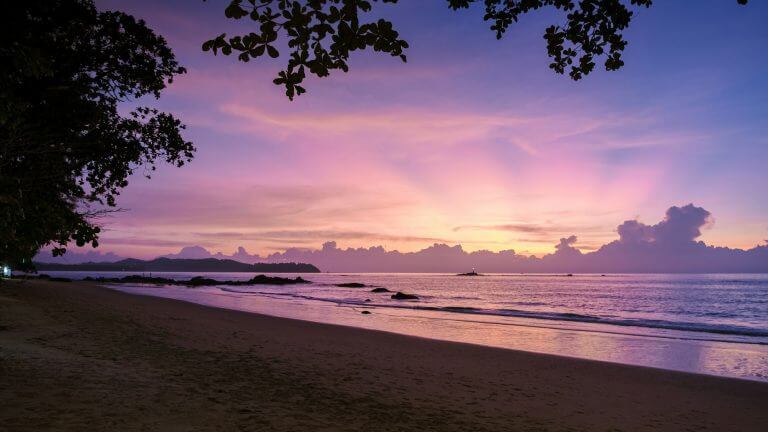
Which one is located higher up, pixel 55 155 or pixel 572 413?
pixel 55 155

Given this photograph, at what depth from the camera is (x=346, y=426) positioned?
7.10 metres

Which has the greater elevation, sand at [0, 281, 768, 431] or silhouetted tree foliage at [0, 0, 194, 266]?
silhouetted tree foliage at [0, 0, 194, 266]

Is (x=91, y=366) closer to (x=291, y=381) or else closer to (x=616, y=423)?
(x=291, y=381)

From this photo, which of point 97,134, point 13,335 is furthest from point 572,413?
point 13,335

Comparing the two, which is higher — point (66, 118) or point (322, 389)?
A: point (66, 118)

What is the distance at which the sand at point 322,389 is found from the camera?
7.08 metres

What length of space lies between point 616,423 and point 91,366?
1075 centimetres

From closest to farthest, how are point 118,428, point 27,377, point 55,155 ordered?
point 118,428
point 55,155
point 27,377

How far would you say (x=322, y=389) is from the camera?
9.43 m

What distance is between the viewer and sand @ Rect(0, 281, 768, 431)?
23.2 ft

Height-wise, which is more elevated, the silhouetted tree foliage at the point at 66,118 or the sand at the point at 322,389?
the silhouetted tree foliage at the point at 66,118

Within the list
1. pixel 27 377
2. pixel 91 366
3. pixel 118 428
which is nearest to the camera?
pixel 118 428

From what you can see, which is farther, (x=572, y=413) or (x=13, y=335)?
(x=13, y=335)

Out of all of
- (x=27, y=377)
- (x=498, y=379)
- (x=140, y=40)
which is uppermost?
(x=140, y=40)
